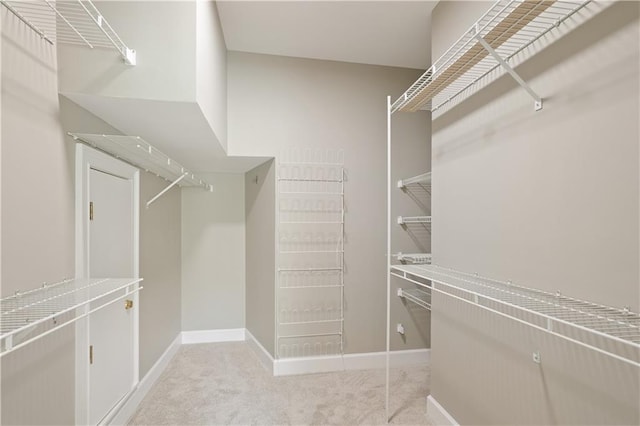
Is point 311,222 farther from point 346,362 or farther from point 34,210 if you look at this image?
point 34,210

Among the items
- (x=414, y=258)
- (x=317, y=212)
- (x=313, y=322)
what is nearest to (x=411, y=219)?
(x=414, y=258)

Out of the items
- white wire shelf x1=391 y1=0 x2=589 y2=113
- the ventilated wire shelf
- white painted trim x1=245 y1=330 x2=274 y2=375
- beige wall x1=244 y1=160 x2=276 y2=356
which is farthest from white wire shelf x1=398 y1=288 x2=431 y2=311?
the ventilated wire shelf

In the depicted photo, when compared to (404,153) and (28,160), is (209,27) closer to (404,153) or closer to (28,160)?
(28,160)

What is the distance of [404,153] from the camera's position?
10.2 ft

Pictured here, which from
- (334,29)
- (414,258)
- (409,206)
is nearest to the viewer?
(334,29)

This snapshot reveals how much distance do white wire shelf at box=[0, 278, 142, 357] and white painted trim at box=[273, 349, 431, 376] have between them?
69.7 inches

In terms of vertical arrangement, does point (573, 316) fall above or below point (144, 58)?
below

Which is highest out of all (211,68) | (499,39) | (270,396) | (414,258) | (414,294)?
(211,68)

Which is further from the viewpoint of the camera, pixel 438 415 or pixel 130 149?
pixel 438 415

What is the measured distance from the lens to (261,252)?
3.28m

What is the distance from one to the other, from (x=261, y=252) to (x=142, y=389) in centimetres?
145

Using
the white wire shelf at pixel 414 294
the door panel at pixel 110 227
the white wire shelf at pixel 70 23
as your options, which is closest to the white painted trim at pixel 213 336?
the door panel at pixel 110 227

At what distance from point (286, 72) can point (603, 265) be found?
2.63 metres

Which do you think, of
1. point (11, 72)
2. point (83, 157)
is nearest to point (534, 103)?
point (11, 72)
